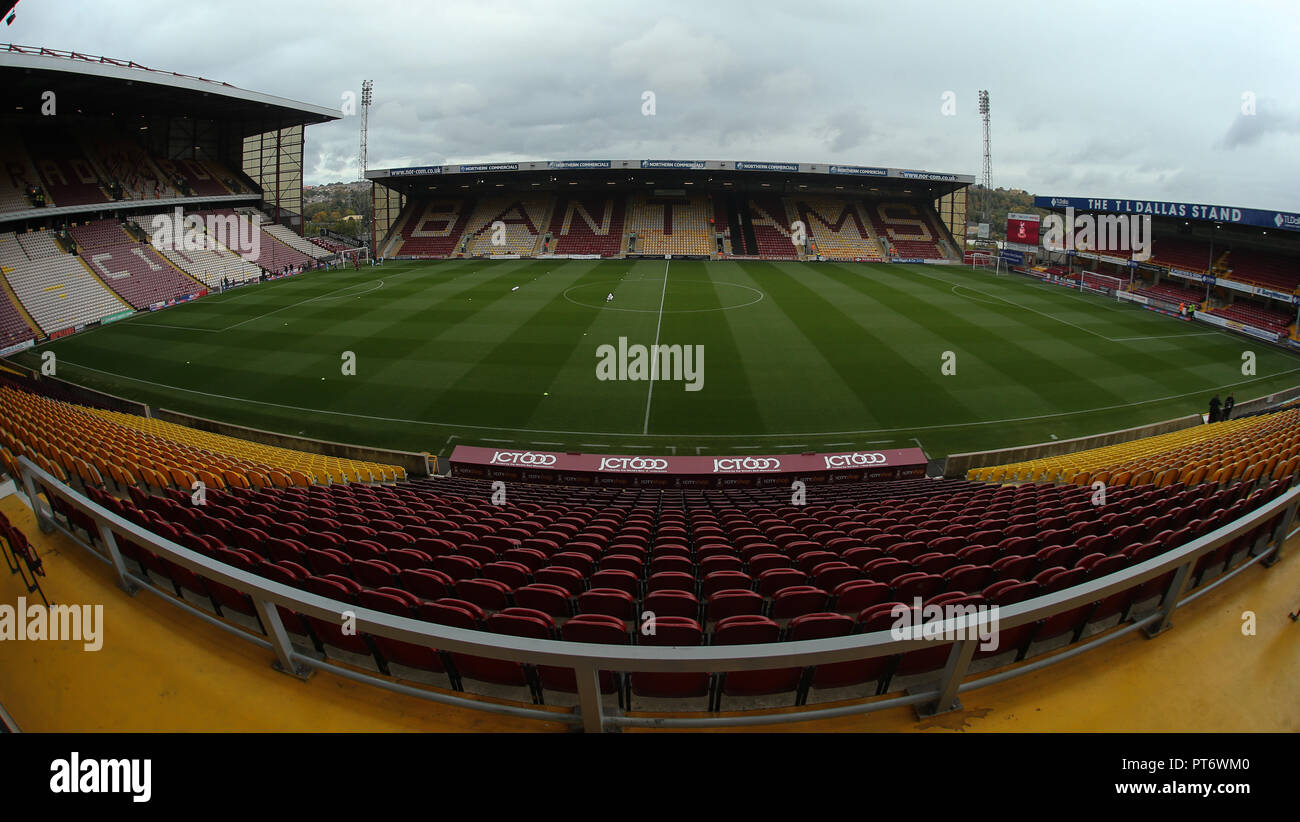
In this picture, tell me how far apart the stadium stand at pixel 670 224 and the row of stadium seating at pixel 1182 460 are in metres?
51.8

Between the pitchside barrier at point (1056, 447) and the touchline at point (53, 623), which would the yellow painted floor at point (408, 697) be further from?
the pitchside barrier at point (1056, 447)

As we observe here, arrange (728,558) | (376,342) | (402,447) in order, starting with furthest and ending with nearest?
Answer: (376,342), (402,447), (728,558)

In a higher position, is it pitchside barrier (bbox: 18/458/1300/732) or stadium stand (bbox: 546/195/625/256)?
stadium stand (bbox: 546/195/625/256)

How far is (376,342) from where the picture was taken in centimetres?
2909

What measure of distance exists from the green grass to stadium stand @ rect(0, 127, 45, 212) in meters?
15.5

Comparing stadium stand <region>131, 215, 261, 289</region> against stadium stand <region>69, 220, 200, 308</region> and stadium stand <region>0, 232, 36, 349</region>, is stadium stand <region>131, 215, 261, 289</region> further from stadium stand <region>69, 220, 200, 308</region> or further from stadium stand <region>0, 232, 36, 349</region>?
stadium stand <region>0, 232, 36, 349</region>

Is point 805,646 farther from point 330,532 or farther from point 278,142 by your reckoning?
point 278,142

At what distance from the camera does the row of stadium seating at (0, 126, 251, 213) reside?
43.5 meters

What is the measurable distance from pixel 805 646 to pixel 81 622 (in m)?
→ 5.94

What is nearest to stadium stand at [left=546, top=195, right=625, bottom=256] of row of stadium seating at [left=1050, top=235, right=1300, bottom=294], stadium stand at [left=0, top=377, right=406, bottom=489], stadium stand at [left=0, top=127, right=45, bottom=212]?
stadium stand at [left=0, top=127, right=45, bottom=212]

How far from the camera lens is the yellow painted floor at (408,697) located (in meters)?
3.78

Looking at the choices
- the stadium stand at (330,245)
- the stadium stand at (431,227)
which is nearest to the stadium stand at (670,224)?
the stadium stand at (431,227)

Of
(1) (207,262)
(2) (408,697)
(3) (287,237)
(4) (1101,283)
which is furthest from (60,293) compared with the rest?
(4) (1101,283)
